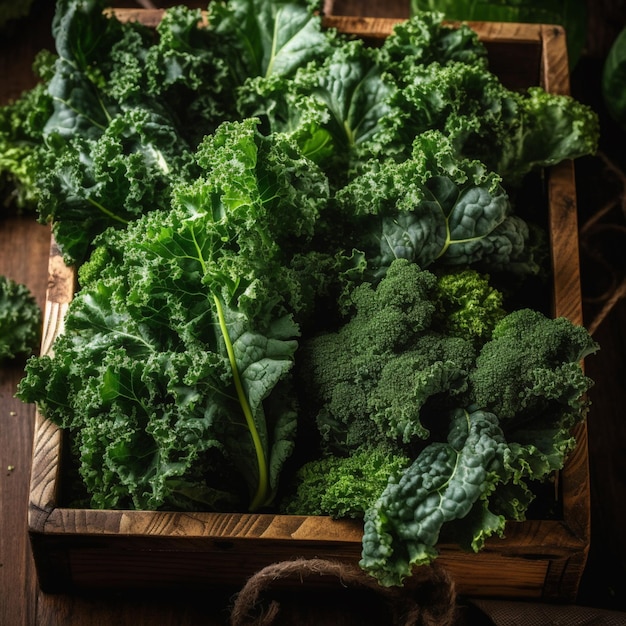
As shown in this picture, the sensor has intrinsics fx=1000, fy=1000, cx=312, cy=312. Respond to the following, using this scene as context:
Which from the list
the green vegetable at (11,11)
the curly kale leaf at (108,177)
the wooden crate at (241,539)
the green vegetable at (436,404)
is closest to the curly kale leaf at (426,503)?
the green vegetable at (436,404)

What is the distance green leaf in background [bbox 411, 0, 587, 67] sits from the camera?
8.03 ft

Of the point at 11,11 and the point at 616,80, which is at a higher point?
the point at 11,11

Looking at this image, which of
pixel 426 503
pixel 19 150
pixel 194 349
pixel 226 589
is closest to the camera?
pixel 426 503

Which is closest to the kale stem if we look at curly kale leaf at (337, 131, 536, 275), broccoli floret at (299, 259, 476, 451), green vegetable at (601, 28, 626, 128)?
broccoli floret at (299, 259, 476, 451)

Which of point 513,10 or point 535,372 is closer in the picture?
point 535,372

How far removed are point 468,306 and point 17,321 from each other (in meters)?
1.03

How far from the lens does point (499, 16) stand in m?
2.46

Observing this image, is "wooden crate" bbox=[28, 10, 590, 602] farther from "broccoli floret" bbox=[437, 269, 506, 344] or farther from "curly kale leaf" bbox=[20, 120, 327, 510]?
"broccoli floret" bbox=[437, 269, 506, 344]

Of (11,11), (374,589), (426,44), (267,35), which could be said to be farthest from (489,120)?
(11,11)

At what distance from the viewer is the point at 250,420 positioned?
1760 mm

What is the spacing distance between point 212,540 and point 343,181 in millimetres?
789

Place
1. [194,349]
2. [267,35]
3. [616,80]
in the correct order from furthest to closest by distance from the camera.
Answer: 1. [616,80]
2. [267,35]
3. [194,349]

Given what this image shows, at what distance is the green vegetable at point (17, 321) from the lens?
2.23m

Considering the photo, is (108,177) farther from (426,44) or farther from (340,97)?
(426,44)
